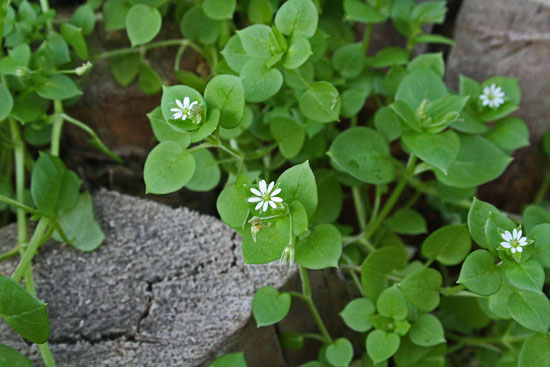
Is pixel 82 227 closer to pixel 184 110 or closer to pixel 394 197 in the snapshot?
pixel 184 110

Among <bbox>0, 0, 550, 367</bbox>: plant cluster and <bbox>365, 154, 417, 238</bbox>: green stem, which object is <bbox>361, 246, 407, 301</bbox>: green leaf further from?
<bbox>365, 154, 417, 238</bbox>: green stem

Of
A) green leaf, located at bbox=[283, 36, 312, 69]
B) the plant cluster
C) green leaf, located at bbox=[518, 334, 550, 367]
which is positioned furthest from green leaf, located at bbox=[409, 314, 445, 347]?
green leaf, located at bbox=[283, 36, 312, 69]

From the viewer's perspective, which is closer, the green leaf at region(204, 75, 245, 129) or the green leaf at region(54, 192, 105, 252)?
the green leaf at region(204, 75, 245, 129)

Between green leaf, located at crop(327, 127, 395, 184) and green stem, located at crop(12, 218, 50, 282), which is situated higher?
green leaf, located at crop(327, 127, 395, 184)

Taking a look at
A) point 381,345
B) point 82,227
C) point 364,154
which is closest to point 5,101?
point 82,227

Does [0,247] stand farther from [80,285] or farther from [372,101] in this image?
[372,101]

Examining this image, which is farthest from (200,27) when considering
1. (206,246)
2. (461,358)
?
(461,358)
